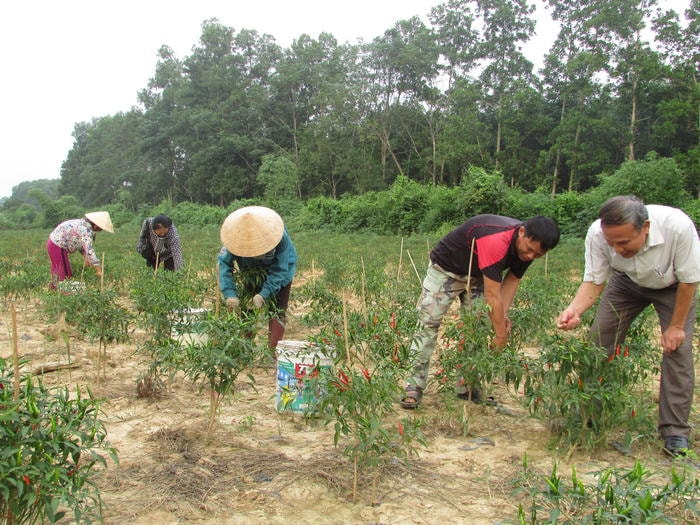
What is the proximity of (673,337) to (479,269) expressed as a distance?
4.08 feet

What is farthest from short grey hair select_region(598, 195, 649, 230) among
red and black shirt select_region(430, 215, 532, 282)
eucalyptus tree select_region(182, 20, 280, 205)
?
eucalyptus tree select_region(182, 20, 280, 205)

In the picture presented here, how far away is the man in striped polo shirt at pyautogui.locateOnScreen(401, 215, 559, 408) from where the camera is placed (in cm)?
363

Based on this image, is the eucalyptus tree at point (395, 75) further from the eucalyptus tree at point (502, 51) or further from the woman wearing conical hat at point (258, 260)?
the woman wearing conical hat at point (258, 260)

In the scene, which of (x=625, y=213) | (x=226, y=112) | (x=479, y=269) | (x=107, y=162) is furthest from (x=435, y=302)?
(x=107, y=162)

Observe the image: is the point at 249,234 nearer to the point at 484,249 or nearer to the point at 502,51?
the point at 484,249

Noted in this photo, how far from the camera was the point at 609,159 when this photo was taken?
28.4 meters

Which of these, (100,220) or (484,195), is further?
(484,195)

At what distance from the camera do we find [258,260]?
4.75 metres

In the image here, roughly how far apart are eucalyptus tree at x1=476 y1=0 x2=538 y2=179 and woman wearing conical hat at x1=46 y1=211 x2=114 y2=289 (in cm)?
2806

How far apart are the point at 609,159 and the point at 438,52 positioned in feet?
39.6

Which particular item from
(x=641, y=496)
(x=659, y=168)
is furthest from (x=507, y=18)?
(x=641, y=496)

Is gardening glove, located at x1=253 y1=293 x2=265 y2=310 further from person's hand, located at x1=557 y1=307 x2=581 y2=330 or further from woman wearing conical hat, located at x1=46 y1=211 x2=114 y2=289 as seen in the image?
woman wearing conical hat, located at x1=46 y1=211 x2=114 y2=289

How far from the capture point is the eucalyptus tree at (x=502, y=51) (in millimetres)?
32562

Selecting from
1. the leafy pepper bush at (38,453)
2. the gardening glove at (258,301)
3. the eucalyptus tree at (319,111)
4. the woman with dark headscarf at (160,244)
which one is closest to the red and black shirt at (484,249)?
the gardening glove at (258,301)
